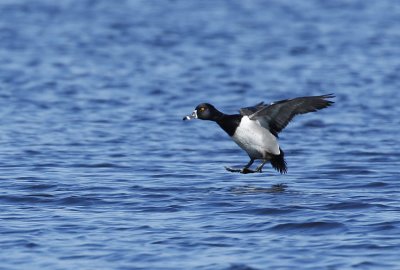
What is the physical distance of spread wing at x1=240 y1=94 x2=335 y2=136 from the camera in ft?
37.2

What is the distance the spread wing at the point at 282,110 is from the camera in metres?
11.4

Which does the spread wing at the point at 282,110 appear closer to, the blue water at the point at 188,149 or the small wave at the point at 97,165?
the blue water at the point at 188,149

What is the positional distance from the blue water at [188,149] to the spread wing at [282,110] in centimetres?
71

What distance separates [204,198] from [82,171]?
237 cm

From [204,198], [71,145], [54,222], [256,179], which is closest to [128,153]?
[71,145]

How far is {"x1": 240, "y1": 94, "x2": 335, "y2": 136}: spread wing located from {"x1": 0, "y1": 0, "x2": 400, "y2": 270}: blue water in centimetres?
71

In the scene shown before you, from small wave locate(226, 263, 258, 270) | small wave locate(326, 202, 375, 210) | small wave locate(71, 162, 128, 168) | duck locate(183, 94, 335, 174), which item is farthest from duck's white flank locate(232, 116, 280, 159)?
small wave locate(226, 263, 258, 270)

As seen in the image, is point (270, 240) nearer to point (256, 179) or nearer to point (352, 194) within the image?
point (352, 194)

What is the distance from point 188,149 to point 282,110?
10.6ft

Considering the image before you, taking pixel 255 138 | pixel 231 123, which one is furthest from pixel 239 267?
pixel 231 123

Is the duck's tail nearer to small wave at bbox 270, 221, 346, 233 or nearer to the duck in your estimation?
the duck

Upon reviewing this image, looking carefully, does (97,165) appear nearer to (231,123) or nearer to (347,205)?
(231,123)

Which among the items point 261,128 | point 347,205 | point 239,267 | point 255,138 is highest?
point 261,128

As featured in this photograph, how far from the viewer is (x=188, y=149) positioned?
14.7 meters
